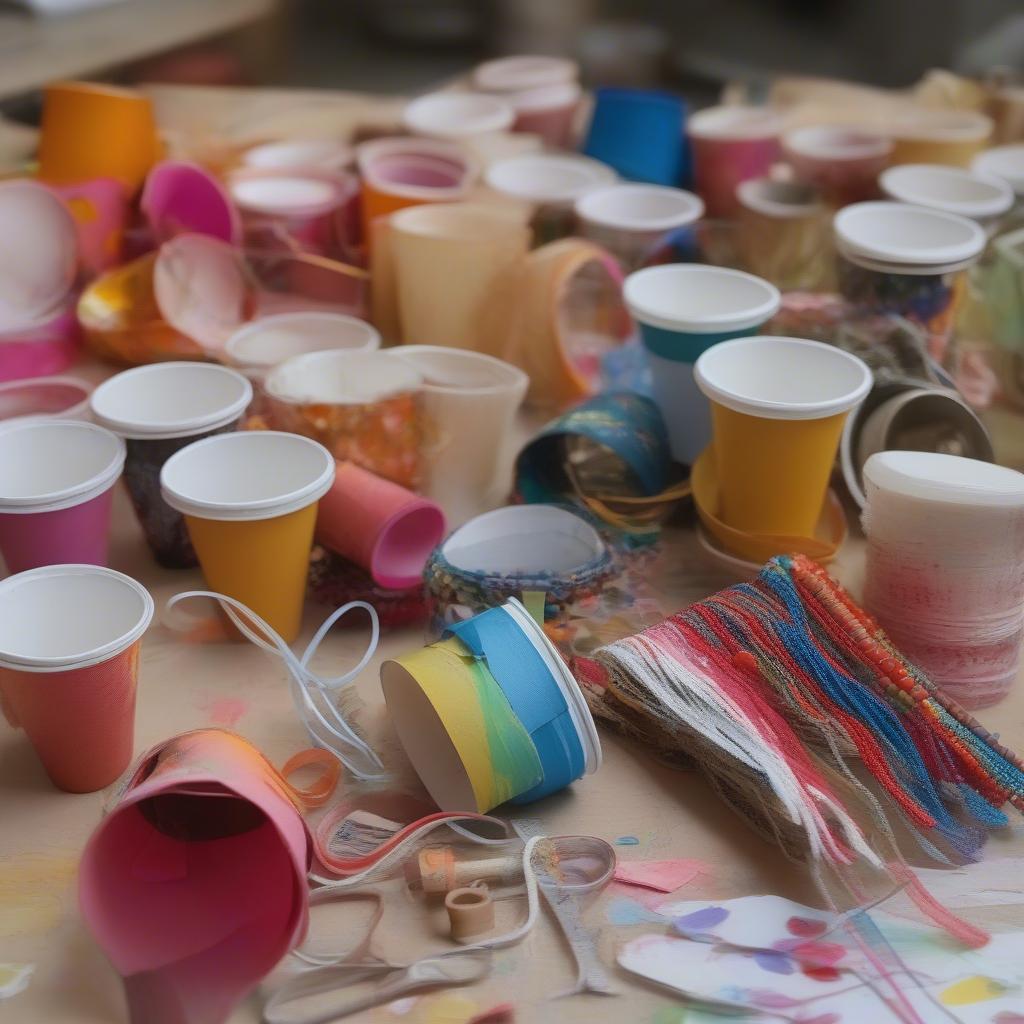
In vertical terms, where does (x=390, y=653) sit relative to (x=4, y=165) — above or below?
below

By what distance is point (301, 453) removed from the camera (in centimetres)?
136

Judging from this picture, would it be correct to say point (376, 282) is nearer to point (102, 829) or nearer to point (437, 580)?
point (437, 580)

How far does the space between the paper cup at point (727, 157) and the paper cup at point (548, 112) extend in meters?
0.30

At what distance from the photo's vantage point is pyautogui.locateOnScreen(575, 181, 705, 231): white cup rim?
189cm

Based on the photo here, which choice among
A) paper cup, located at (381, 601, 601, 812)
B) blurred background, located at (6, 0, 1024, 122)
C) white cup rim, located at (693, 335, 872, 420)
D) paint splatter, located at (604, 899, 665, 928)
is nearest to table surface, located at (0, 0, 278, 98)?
blurred background, located at (6, 0, 1024, 122)

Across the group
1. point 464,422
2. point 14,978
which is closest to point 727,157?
point 464,422

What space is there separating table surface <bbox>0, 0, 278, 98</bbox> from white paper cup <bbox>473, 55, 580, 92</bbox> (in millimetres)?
807

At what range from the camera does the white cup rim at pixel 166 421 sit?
4.44 ft

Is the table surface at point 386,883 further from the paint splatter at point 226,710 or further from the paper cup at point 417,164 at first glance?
the paper cup at point 417,164

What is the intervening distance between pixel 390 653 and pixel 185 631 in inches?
9.0

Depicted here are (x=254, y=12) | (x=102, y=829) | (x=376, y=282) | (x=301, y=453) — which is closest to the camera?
(x=102, y=829)

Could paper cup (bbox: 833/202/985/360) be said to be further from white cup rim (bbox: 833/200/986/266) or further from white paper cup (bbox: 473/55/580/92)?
white paper cup (bbox: 473/55/580/92)

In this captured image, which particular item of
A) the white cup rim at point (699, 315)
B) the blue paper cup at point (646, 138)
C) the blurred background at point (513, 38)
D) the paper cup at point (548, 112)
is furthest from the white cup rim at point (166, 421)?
the blurred background at point (513, 38)

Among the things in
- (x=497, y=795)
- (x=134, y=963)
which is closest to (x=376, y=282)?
(x=497, y=795)
